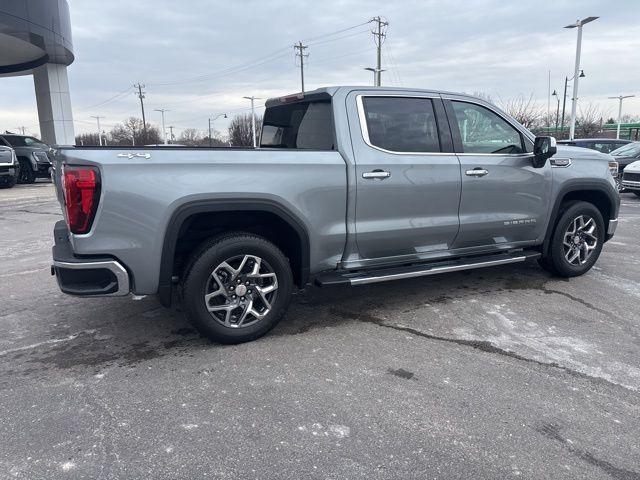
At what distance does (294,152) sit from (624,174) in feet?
45.2

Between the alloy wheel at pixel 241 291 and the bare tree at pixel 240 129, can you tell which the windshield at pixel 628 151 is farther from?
the bare tree at pixel 240 129

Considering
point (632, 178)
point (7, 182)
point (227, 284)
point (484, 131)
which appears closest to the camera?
point (227, 284)

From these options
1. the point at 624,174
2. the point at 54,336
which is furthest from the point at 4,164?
the point at 624,174

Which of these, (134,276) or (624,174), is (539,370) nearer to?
(134,276)

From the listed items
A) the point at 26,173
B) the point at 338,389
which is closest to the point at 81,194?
the point at 338,389

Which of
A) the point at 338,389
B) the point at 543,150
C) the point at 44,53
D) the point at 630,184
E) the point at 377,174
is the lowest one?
the point at 338,389

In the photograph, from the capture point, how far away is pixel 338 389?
3158 millimetres

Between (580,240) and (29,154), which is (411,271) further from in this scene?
(29,154)

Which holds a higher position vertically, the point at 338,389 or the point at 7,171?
the point at 7,171

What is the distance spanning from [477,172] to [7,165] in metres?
16.1

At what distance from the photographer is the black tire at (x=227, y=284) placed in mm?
3539

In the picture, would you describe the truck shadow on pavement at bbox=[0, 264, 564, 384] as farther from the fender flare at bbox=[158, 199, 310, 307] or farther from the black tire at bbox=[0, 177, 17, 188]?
the black tire at bbox=[0, 177, 17, 188]

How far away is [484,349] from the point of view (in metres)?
3.75

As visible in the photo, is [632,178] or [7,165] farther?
[7,165]
